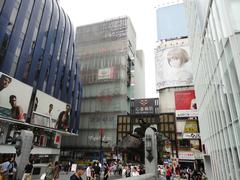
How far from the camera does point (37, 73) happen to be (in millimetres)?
29531

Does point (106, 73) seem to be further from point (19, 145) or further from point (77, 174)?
point (77, 174)

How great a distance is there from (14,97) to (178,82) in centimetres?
4116

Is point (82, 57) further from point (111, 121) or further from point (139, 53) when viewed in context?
point (139, 53)

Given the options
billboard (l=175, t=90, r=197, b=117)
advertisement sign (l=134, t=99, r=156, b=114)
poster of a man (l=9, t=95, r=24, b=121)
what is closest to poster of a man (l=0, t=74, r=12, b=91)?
poster of a man (l=9, t=95, r=24, b=121)

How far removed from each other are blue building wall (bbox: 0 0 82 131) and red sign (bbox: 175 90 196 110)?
83.2 ft

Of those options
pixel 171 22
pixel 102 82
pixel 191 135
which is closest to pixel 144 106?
pixel 102 82

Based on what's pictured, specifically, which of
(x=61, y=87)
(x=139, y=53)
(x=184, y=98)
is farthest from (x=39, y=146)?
(x=139, y=53)

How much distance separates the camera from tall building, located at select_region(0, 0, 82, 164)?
23.3 m

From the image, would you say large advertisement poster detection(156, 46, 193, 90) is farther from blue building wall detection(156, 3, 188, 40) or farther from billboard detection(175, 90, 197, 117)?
blue building wall detection(156, 3, 188, 40)

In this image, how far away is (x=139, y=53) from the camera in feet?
282

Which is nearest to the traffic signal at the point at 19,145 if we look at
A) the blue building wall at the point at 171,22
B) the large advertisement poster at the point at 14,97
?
the large advertisement poster at the point at 14,97

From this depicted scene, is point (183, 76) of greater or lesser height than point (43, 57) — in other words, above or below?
above

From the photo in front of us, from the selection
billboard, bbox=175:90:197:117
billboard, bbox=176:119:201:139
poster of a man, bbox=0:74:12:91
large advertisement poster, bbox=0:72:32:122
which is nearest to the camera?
poster of a man, bbox=0:74:12:91

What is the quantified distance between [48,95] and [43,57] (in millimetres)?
6188
